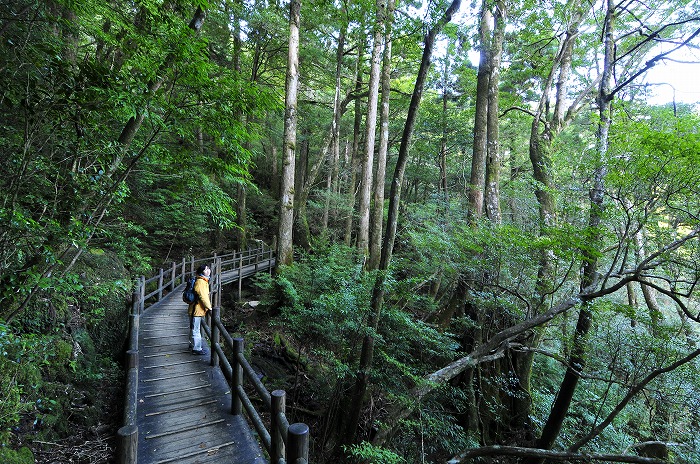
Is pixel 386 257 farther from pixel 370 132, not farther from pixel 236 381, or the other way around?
pixel 370 132

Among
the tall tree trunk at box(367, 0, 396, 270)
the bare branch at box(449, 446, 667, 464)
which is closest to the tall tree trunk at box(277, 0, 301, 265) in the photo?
the tall tree trunk at box(367, 0, 396, 270)

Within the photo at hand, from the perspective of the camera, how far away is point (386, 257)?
17.6 ft

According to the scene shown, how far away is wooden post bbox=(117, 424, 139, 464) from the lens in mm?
2623

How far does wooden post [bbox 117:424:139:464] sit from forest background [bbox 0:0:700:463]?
1161mm

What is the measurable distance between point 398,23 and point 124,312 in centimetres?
801

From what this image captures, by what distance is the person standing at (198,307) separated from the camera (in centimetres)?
593

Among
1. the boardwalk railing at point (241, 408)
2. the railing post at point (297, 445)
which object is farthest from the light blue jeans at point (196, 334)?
the railing post at point (297, 445)

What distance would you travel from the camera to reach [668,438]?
6.52 meters

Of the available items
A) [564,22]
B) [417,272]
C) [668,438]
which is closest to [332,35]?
[564,22]

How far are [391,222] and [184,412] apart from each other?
4069 mm

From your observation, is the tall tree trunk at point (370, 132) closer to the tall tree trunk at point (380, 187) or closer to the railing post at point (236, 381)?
the tall tree trunk at point (380, 187)

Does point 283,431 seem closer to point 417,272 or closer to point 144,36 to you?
point 144,36

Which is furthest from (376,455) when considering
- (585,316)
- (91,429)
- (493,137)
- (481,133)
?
(481,133)

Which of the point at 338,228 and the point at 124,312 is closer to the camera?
the point at 124,312
